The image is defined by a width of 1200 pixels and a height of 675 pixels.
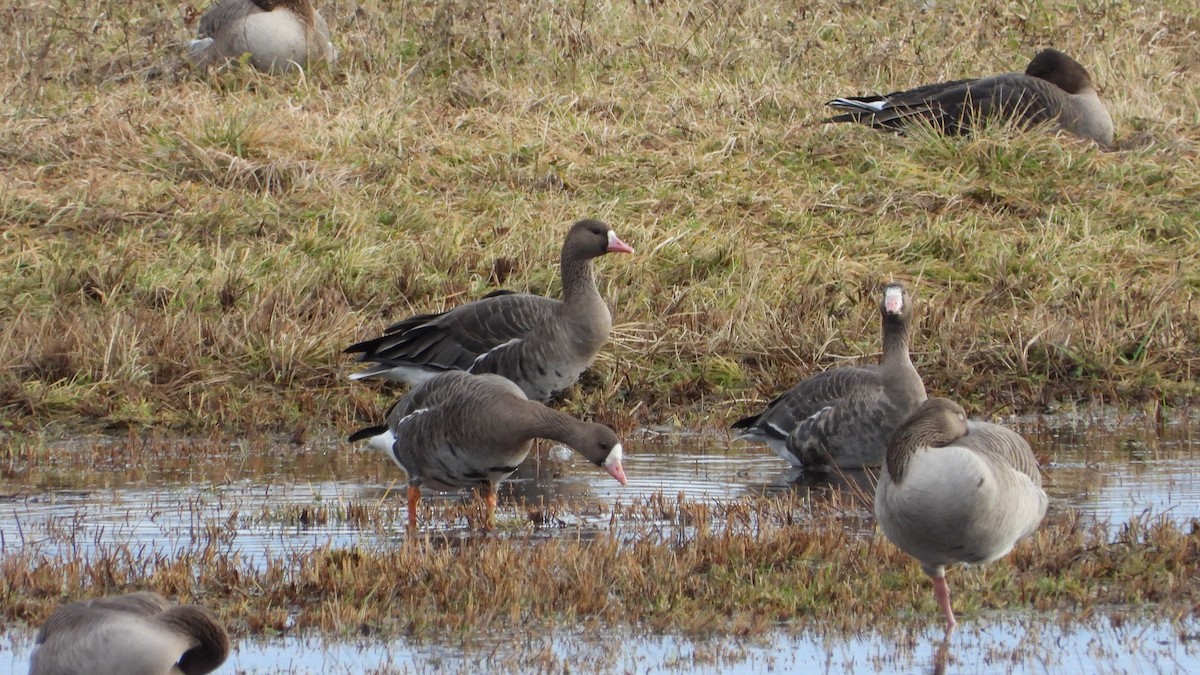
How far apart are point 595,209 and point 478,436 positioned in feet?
17.0

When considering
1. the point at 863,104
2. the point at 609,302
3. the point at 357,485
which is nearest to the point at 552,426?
the point at 357,485

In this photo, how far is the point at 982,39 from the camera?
17.6 metres

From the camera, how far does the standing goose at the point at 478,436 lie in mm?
8133

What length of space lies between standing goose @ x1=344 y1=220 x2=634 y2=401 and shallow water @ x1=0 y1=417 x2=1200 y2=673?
1.72 ft

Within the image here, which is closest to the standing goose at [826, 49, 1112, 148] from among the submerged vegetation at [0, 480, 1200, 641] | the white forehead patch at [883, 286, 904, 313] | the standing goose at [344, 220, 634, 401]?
the standing goose at [344, 220, 634, 401]

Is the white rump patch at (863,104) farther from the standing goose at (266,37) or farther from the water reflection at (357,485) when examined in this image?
the standing goose at (266,37)

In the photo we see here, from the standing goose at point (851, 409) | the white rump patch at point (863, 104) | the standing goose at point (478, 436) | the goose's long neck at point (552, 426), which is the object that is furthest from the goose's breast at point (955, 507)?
the white rump patch at point (863, 104)

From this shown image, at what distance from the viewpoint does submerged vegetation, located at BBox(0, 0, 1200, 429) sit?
10797 mm

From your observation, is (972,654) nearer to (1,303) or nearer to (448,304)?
(448,304)

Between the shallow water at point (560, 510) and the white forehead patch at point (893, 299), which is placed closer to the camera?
the shallow water at point (560, 510)

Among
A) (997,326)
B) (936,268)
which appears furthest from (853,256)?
(997,326)

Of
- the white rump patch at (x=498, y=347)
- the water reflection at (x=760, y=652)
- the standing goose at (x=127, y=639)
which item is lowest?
the water reflection at (x=760, y=652)

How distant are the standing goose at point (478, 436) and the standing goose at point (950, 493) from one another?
1877mm

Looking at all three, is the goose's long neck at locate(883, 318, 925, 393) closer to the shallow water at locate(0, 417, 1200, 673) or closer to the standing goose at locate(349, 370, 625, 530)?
the shallow water at locate(0, 417, 1200, 673)
